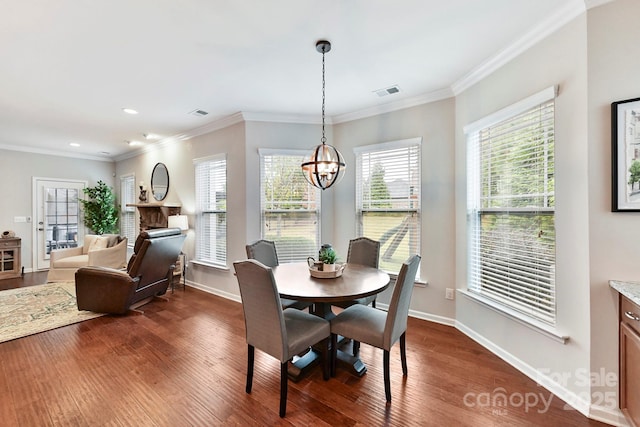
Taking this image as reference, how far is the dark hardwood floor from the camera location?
1804 mm

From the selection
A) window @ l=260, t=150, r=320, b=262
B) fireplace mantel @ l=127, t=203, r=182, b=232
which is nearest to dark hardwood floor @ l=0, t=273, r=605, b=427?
window @ l=260, t=150, r=320, b=262

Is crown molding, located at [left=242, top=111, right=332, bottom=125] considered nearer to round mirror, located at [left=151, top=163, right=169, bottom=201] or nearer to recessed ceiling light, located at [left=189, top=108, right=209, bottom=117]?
recessed ceiling light, located at [left=189, top=108, right=209, bottom=117]

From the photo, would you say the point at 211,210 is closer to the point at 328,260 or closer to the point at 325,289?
the point at 328,260

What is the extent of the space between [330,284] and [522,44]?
100.0 inches

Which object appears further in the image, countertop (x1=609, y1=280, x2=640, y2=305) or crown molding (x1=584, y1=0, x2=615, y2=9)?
crown molding (x1=584, y1=0, x2=615, y2=9)

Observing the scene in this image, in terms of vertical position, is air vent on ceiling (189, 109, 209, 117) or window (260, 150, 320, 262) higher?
air vent on ceiling (189, 109, 209, 117)

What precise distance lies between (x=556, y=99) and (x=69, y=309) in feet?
19.1

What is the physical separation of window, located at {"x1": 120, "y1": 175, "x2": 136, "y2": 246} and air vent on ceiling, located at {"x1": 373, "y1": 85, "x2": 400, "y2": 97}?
19.4 ft

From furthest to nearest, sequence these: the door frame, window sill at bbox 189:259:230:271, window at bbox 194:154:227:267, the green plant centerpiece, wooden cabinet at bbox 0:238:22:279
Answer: the green plant centerpiece → the door frame → wooden cabinet at bbox 0:238:22:279 → window at bbox 194:154:227:267 → window sill at bbox 189:259:230:271

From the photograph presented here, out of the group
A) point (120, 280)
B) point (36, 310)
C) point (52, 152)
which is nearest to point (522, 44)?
point (120, 280)

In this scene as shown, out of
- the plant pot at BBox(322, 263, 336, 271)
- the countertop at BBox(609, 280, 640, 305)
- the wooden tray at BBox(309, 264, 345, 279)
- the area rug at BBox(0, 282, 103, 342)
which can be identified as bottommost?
the area rug at BBox(0, 282, 103, 342)

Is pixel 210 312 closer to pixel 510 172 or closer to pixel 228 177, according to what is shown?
pixel 228 177

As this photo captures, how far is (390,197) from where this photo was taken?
11.8 feet

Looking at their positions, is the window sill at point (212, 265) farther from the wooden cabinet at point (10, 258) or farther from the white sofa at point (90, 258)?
the wooden cabinet at point (10, 258)
